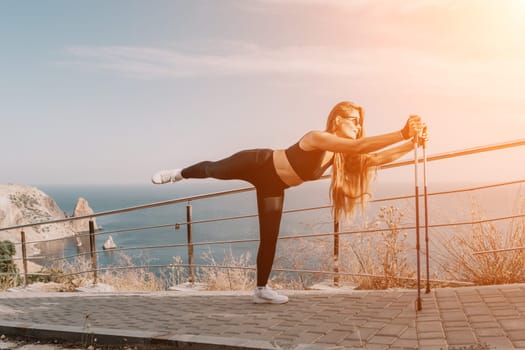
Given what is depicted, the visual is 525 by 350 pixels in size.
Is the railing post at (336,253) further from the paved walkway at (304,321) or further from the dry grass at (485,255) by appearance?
the dry grass at (485,255)

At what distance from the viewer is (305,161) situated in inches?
179

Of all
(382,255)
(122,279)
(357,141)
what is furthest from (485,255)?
(122,279)

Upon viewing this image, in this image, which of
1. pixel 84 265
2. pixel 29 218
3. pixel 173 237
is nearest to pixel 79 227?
pixel 29 218

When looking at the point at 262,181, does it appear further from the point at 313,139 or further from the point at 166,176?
the point at 166,176

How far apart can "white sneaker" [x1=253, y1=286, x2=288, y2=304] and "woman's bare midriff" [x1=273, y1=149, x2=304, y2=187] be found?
97 centimetres

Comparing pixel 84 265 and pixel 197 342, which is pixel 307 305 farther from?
pixel 84 265

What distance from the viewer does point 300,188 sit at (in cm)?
490

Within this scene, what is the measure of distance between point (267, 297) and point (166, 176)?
1407 mm

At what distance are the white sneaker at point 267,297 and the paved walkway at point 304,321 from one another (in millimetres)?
79

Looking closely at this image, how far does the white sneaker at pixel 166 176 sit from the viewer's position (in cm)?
511

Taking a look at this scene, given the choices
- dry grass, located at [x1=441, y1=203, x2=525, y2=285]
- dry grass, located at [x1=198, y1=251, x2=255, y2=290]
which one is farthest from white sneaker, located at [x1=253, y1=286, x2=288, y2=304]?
dry grass, located at [x1=198, y1=251, x2=255, y2=290]

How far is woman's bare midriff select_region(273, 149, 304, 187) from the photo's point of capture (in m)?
4.64

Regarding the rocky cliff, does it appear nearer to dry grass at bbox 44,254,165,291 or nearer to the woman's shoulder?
dry grass at bbox 44,254,165,291

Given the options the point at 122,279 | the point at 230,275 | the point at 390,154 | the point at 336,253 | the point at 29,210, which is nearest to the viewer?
the point at 390,154
